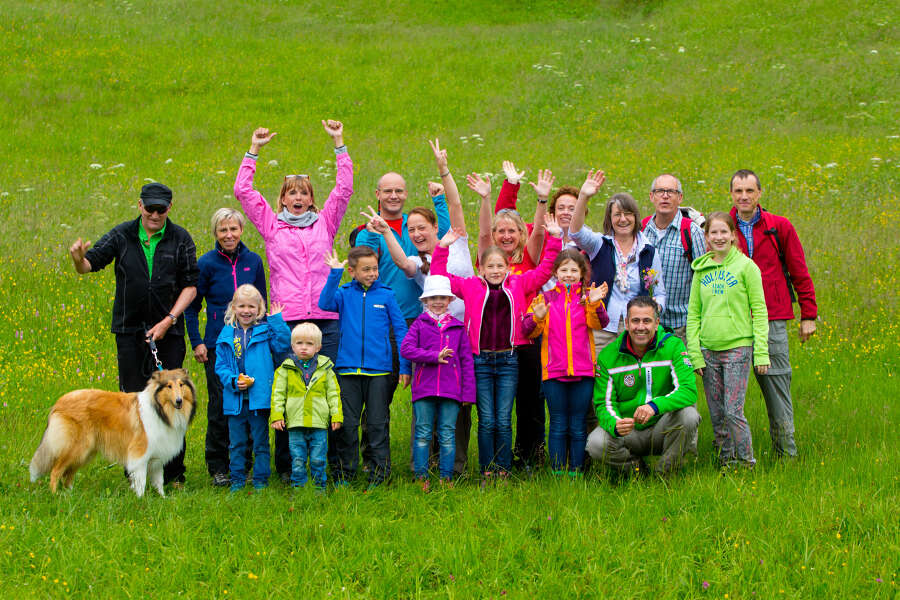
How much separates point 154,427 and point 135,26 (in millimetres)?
28539

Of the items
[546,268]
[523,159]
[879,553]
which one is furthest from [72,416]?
[523,159]

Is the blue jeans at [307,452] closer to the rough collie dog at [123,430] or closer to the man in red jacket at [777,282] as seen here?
the rough collie dog at [123,430]

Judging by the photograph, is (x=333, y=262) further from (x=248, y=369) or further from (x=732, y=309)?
(x=732, y=309)

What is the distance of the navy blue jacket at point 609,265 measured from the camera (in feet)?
22.5

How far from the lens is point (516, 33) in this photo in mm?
33219

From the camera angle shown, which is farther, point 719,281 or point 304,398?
point 719,281

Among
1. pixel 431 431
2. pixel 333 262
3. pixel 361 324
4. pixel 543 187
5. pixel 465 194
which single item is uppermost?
pixel 465 194

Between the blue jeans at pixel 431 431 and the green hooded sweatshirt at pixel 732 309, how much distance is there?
208 cm

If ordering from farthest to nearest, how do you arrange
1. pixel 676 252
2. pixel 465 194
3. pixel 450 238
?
pixel 465 194, pixel 676 252, pixel 450 238

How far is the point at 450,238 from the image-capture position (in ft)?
22.4

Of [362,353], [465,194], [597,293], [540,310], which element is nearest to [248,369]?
[362,353]

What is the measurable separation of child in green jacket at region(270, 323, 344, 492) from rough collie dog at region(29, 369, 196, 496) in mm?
859

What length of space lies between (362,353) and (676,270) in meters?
2.90

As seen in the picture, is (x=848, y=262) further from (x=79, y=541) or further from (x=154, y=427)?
(x=79, y=541)
